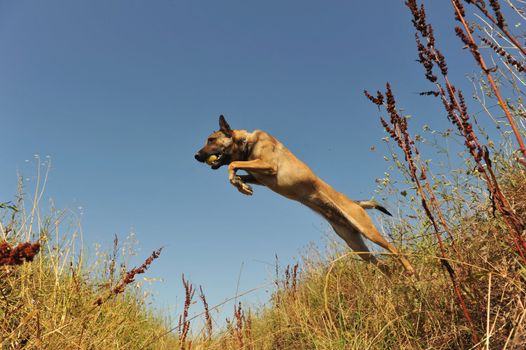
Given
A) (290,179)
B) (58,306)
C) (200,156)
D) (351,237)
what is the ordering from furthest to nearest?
(200,156), (351,237), (290,179), (58,306)

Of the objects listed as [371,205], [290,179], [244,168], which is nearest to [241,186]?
[244,168]

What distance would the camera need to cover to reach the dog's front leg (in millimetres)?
5430

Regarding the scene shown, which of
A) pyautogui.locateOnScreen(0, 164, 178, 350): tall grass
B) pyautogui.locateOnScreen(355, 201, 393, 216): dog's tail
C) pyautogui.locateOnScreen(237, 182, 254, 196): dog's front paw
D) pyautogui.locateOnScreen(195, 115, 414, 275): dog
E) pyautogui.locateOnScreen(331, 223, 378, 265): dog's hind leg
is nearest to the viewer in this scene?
pyautogui.locateOnScreen(0, 164, 178, 350): tall grass

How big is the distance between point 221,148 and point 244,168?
131cm

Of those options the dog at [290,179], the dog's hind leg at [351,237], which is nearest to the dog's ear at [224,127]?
the dog at [290,179]

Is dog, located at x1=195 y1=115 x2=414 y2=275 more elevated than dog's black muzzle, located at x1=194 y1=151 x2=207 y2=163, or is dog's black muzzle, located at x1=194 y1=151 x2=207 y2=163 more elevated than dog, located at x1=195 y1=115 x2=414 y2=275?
dog's black muzzle, located at x1=194 y1=151 x2=207 y2=163

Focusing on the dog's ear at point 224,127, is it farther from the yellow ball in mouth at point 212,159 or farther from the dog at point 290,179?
the yellow ball in mouth at point 212,159

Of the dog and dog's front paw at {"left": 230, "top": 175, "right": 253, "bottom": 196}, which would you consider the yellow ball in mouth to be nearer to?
the dog

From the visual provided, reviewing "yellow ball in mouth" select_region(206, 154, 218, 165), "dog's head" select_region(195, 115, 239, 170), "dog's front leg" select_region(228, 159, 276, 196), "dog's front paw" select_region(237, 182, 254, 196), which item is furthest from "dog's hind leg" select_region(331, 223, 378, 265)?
"yellow ball in mouth" select_region(206, 154, 218, 165)

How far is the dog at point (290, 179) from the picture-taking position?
20.5 ft

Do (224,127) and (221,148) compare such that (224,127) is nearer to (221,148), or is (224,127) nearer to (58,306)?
(221,148)

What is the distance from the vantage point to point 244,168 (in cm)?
586

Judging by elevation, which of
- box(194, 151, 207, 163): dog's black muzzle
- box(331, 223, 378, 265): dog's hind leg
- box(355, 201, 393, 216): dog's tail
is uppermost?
box(194, 151, 207, 163): dog's black muzzle

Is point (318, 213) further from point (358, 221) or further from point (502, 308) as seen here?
point (502, 308)
